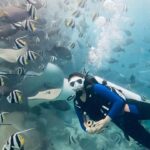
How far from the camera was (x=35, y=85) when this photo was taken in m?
9.48

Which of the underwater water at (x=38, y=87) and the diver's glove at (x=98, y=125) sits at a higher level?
the diver's glove at (x=98, y=125)

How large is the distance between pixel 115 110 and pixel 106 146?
19.9ft

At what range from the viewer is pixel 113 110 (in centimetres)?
529

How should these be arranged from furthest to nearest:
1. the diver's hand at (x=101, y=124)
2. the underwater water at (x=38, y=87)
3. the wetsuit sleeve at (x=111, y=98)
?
the underwater water at (x=38, y=87) → the wetsuit sleeve at (x=111, y=98) → the diver's hand at (x=101, y=124)

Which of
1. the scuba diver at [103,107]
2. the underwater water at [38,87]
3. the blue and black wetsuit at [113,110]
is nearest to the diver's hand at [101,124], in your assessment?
the scuba diver at [103,107]

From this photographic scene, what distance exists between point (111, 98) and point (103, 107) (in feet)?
0.71

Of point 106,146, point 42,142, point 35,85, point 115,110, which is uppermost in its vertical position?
point 115,110

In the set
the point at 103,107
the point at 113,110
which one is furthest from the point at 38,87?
the point at 113,110

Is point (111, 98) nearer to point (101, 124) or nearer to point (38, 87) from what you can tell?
point (101, 124)

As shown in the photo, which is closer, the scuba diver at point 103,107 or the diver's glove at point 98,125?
the diver's glove at point 98,125

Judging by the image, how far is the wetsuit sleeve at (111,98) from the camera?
534 cm

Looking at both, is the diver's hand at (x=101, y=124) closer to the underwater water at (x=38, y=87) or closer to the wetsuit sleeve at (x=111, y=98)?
the wetsuit sleeve at (x=111, y=98)

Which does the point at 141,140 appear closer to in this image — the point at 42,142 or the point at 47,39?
the point at 42,142

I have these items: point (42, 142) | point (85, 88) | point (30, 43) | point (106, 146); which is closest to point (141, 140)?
point (85, 88)
